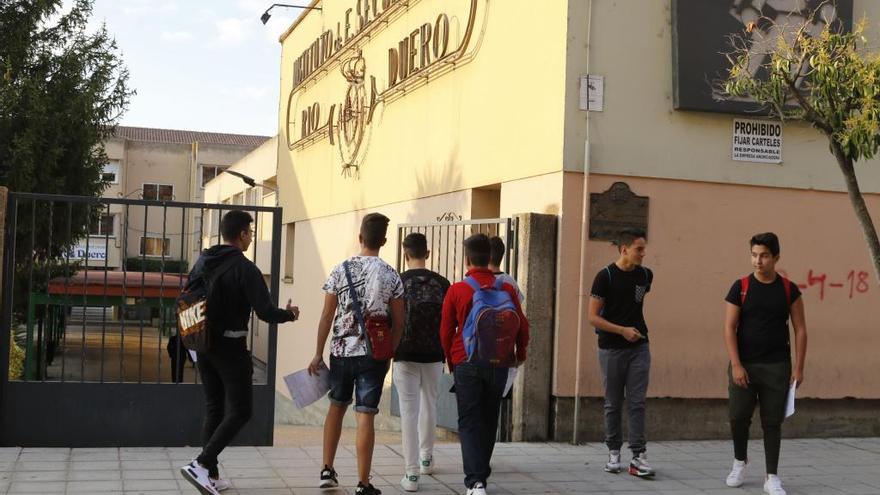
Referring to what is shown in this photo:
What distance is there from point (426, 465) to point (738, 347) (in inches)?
92.8

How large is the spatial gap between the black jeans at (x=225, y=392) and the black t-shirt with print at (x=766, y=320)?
340cm

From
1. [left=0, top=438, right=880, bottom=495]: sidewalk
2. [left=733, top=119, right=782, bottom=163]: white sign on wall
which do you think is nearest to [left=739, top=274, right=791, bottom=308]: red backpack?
[left=0, top=438, right=880, bottom=495]: sidewalk

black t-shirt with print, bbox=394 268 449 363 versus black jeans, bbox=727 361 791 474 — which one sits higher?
black t-shirt with print, bbox=394 268 449 363

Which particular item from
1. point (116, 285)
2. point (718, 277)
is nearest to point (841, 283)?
point (718, 277)

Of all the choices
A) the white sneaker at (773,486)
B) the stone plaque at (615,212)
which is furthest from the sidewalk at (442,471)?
the stone plaque at (615,212)

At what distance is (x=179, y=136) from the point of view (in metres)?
75.7

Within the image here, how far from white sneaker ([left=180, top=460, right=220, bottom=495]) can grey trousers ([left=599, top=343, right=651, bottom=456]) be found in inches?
119

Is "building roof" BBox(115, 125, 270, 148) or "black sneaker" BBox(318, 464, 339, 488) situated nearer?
"black sneaker" BBox(318, 464, 339, 488)

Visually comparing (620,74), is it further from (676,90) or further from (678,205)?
(678,205)

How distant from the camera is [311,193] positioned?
767 inches

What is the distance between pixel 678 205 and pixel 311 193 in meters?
10.7

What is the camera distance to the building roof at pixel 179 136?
239ft

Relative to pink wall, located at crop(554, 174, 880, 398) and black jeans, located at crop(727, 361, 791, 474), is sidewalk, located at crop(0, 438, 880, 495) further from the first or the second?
pink wall, located at crop(554, 174, 880, 398)

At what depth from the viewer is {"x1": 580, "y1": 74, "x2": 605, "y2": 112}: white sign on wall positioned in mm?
9562
